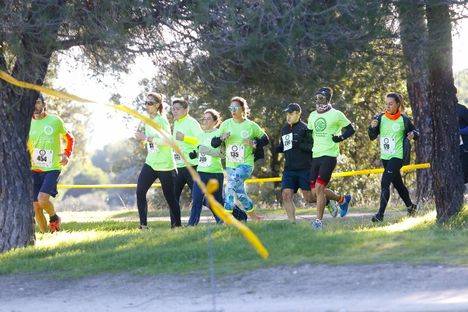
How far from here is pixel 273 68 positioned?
13008mm

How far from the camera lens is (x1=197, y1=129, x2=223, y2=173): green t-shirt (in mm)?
15570

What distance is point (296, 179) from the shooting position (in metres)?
15.4

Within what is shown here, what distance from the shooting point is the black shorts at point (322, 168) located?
1481 centimetres

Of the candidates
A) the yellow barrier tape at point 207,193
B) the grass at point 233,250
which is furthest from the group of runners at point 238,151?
the yellow barrier tape at point 207,193

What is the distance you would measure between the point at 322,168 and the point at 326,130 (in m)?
0.50

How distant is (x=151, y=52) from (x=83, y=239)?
10.1 ft

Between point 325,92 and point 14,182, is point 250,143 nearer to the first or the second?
point 325,92

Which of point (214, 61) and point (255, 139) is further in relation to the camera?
point (255, 139)

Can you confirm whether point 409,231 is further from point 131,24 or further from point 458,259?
point 131,24

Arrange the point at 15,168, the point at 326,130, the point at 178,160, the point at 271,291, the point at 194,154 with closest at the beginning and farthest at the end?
the point at 271,291 → the point at 15,168 → the point at 326,130 → the point at 194,154 → the point at 178,160

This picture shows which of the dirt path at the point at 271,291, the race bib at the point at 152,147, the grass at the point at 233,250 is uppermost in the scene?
the race bib at the point at 152,147

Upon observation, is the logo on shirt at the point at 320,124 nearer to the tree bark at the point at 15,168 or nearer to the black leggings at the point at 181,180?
the black leggings at the point at 181,180

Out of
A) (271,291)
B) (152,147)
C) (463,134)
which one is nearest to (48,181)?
(152,147)

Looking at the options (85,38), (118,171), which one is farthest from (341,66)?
(118,171)
